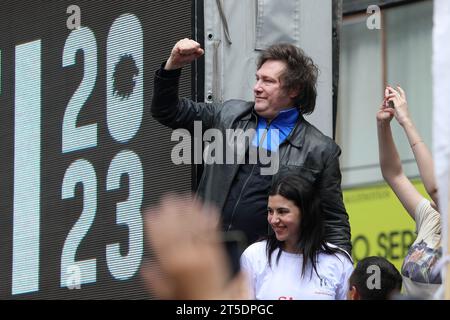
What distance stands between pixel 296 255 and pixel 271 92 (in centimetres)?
79

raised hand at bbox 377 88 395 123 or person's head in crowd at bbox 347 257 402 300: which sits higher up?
raised hand at bbox 377 88 395 123

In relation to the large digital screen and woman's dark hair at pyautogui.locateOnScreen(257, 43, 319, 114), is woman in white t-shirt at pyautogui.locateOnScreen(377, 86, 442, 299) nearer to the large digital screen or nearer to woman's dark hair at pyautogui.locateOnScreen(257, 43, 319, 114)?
woman's dark hair at pyautogui.locateOnScreen(257, 43, 319, 114)

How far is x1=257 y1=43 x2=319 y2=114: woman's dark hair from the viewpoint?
564cm

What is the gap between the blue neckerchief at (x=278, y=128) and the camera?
5566 mm

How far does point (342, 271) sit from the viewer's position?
521 centimetres

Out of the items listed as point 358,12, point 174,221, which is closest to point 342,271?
point 174,221

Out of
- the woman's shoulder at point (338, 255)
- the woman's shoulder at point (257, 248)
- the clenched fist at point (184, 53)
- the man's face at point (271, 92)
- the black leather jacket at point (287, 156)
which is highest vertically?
the clenched fist at point (184, 53)

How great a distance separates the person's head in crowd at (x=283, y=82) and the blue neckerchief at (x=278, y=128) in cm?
3

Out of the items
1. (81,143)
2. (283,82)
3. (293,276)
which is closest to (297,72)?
(283,82)

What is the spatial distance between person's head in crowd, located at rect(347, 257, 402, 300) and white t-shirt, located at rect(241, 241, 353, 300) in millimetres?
52

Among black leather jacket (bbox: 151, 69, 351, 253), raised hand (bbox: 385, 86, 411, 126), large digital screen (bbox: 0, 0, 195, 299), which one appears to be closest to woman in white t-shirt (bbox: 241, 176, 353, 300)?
black leather jacket (bbox: 151, 69, 351, 253)

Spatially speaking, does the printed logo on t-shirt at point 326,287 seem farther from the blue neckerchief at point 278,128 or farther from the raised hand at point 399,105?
the raised hand at point 399,105

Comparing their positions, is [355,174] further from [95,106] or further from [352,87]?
[95,106]

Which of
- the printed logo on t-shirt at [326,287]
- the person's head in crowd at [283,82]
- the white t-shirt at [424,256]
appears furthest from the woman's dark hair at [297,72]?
the printed logo on t-shirt at [326,287]
